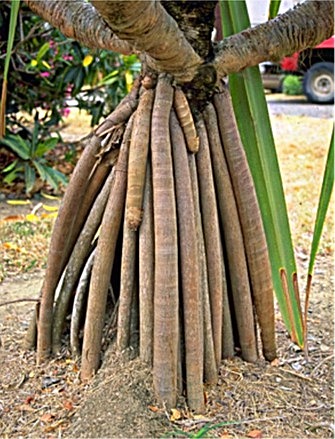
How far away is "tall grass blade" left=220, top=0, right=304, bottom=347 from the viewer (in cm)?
179

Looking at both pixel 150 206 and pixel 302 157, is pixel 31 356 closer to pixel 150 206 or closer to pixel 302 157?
pixel 150 206

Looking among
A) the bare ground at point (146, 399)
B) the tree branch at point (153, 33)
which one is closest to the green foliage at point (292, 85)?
the bare ground at point (146, 399)

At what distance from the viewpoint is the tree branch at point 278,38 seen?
183 centimetres

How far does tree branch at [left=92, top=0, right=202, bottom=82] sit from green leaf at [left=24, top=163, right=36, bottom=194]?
2.94m

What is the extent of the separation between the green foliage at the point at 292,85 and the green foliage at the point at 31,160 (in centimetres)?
1089

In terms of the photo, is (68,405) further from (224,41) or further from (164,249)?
(224,41)

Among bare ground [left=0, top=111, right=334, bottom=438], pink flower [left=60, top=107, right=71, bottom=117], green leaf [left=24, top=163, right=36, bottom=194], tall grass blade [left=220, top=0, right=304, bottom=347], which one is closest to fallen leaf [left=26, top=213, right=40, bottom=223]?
green leaf [left=24, top=163, right=36, bottom=194]

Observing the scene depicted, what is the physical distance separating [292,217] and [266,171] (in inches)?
103

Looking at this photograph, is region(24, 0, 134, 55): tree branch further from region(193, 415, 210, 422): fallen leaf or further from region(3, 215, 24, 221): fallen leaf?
region(3, 215, 24, 221): fallen leaf

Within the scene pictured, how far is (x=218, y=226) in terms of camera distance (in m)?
2.02

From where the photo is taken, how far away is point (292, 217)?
4.40 m

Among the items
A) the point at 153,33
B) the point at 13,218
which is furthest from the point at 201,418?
the point at 13,218

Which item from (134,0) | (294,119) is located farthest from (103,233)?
(294,119)

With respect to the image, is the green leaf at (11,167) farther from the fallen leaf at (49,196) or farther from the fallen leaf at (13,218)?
the fallen leaf at (13,218)
